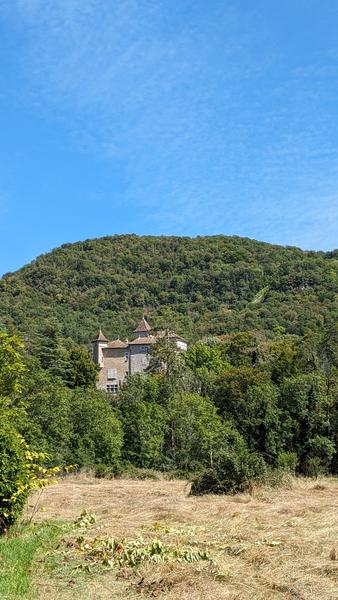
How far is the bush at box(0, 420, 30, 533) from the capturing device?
27.4 ft

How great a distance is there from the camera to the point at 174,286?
367ft

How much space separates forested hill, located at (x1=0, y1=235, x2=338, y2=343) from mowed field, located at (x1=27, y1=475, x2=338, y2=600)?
61.0 m

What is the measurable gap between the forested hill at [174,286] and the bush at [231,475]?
57669 millimetres

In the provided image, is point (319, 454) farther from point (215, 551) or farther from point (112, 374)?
point (112, 374)

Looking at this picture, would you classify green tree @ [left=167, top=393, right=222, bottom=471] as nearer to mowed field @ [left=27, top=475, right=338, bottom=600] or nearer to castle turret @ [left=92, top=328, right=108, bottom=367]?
mowed field @ [left=27, top=475, right=338, bottom=600]

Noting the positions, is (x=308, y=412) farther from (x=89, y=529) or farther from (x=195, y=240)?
(x=195, y=240)

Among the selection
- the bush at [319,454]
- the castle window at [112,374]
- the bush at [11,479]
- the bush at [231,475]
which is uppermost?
the castle window at [112,374]

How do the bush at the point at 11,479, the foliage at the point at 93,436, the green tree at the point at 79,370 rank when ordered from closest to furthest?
the bush at the point at 11,479 < the foliage at the point at 93,436 < the green tree at the point at 79,370

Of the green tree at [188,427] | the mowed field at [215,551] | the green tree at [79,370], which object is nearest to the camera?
the mowed field at [215,551]

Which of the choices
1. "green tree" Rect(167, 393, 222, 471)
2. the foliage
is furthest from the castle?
the foliage

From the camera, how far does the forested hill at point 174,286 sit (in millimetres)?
83375

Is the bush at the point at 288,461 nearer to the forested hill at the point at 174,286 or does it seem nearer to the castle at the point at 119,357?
the castle at the point at 119,357

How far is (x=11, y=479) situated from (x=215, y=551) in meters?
3.37

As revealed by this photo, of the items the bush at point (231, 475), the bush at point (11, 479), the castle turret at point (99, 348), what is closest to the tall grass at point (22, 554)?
the bush at point (11, 479)
